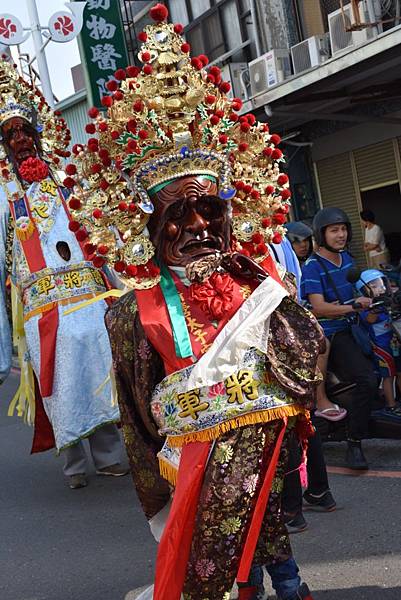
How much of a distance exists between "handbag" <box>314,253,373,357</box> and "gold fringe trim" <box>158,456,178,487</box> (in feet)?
9.40

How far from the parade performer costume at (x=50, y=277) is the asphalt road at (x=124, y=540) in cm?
49

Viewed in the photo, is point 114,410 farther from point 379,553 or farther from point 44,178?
point 379,553

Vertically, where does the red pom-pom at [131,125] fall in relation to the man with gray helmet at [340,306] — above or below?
above

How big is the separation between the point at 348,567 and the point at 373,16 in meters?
8.83

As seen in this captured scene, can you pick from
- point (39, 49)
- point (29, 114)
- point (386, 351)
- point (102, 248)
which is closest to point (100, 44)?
point (39, 49)

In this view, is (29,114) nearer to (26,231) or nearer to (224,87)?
(26,231)

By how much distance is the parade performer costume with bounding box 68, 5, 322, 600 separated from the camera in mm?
3053

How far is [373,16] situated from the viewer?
11.5 m

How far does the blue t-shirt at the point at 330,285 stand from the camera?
5961mm

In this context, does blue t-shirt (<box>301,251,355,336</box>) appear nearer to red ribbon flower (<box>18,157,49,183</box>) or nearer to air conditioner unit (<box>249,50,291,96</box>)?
red ribbon flower (<box>18,157,49,183</box>)

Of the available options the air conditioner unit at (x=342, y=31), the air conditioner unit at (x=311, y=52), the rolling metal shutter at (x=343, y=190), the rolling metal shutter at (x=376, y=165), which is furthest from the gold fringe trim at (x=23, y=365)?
the rolling metal shutter at (x=343, y=190)

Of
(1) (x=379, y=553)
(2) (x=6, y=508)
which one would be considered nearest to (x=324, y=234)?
(1) (x=379, y=553)

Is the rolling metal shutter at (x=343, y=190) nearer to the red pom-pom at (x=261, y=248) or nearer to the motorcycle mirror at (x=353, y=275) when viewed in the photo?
the motorcycle mirror at (x=353, y=275)

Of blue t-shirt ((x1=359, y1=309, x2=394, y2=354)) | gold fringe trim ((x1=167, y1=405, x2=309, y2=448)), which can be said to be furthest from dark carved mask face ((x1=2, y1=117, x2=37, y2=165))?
gold fringe trim ((x1=167, y1=405, x2=309, y2=448))
